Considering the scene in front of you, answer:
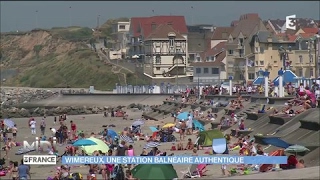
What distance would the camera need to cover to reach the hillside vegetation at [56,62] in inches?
4375

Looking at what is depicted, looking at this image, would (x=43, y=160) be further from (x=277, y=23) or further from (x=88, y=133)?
(x=277, y=23)

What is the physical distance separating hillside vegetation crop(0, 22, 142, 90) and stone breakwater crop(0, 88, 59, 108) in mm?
8665

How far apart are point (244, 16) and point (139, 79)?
65.8 ft

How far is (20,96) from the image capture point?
104500mm

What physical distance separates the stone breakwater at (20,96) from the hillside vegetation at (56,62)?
866 centimetres

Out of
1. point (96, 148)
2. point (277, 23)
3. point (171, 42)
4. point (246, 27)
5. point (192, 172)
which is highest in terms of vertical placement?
point (277, 23)

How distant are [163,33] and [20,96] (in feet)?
77.9

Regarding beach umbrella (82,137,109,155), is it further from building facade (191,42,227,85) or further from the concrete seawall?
building facade (191,42,227,85)

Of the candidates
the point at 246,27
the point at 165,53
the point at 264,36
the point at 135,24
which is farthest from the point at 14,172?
the point at 135,24

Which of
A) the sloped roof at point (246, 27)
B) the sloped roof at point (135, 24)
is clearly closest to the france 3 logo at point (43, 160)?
the sloped roof at point (246, 27)

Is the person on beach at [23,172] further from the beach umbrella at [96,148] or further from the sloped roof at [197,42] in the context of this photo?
the sloped roof at [197,42]

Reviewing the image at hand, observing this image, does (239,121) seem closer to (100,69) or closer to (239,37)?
(239,37)

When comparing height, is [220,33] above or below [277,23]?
below

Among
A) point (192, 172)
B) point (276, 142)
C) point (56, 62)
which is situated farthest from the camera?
point (56, 62)
